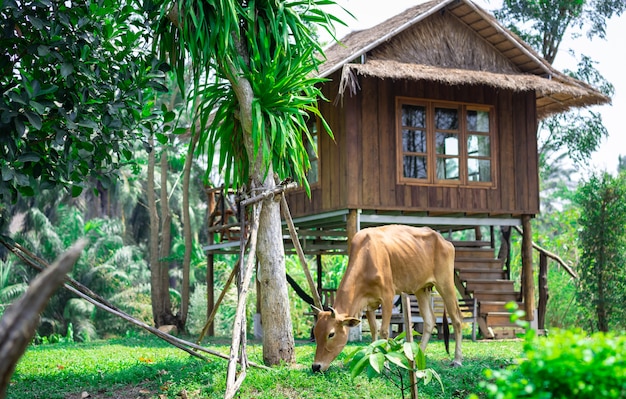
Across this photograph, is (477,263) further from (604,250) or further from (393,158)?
(604,250)

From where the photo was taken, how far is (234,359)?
699cm

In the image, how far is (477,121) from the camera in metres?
14.8

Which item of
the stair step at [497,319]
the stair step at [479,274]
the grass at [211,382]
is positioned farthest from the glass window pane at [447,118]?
the grass at [211,382]

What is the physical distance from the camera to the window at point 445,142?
46.1 ft

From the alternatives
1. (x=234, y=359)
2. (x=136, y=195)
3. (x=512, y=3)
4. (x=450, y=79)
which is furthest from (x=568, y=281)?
(x=136, y=195)

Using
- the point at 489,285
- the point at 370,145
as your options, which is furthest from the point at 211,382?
the point at 489,285

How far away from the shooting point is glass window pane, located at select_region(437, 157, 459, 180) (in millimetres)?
14148

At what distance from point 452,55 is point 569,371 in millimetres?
12025

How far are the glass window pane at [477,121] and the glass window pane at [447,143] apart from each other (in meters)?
0.45

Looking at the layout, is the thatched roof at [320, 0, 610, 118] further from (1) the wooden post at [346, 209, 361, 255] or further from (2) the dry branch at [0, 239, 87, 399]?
(2) the dry branch at [0, 239, 87, 399]

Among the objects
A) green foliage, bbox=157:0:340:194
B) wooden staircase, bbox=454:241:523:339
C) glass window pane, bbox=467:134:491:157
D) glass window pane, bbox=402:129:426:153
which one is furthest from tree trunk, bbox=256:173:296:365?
glass window pane, bbox=467:134:491:157

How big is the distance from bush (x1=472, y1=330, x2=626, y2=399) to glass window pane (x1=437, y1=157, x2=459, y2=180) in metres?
11.2

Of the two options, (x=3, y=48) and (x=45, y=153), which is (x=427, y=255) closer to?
(x=45, y=153)

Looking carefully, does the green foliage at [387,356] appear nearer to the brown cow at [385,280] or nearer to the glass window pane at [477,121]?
the brown cow at [385,280]
